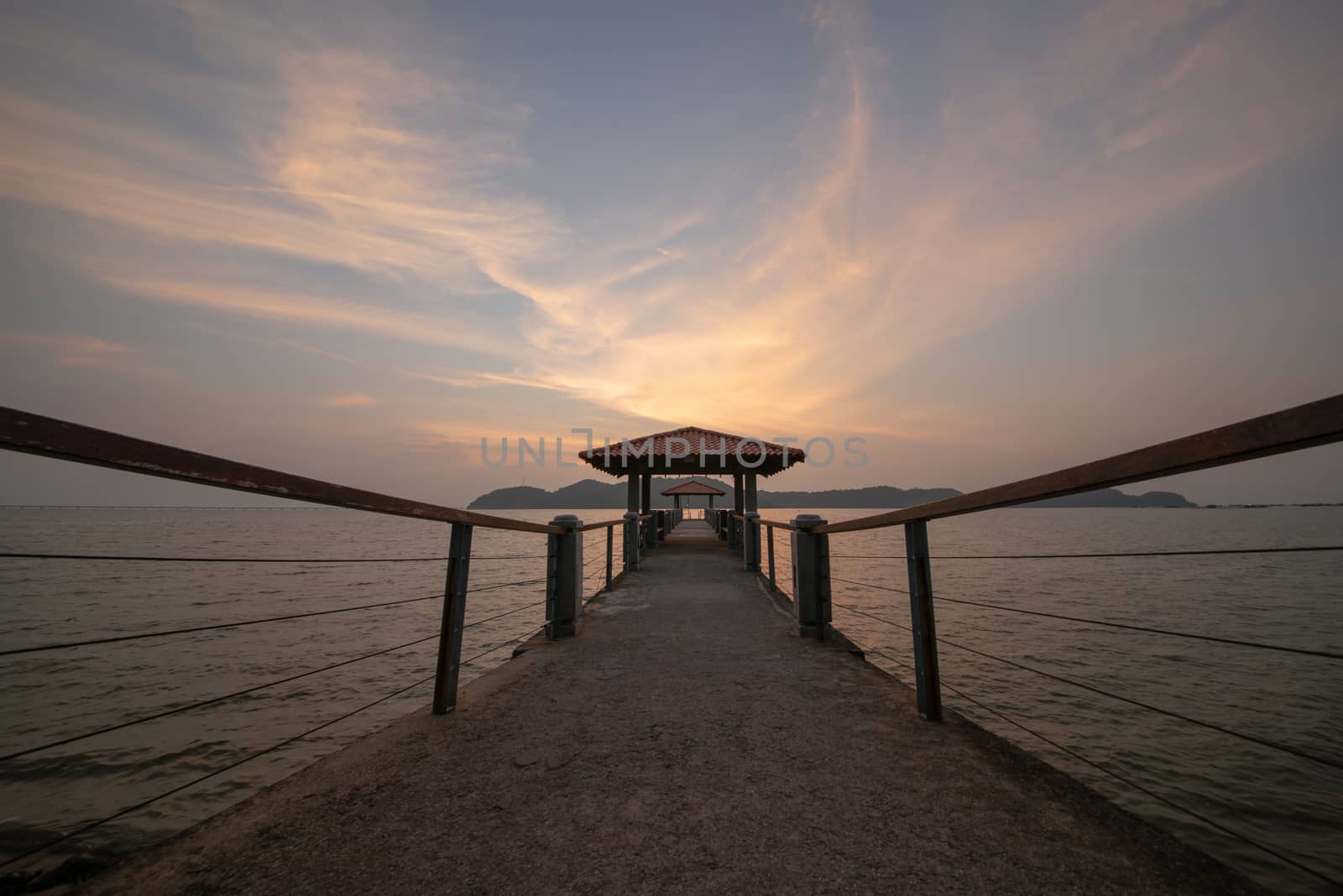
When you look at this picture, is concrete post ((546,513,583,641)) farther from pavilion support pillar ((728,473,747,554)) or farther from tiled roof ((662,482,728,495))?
tiled roof ((662,482,728,495))

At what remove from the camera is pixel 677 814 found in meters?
2.04

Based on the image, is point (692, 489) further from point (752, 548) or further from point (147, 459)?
point (147, 459)

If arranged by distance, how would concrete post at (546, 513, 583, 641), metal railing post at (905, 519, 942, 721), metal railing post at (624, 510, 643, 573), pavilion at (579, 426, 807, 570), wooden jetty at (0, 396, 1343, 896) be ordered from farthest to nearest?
pavilion at (579, 426, 807, 570), metal railing post at (624, 510, 643, 573), concrete post at (546, 513, 583, 641), metal railing post at (905, 519, 942, 721), wooden jetty at (0, 396, 1343, 896)

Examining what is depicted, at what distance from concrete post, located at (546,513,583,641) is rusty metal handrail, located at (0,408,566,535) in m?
2.82

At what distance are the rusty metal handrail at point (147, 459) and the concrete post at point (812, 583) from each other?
374 centimetres

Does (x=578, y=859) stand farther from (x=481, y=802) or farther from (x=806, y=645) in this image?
(x=806, y=645)

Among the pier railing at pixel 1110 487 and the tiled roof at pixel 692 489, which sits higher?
the tiled roof at pixel 692 489

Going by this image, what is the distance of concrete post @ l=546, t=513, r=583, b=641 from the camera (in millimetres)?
5082

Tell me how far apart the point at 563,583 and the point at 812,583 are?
232 cm

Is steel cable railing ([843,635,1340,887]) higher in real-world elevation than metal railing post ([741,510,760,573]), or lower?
lower

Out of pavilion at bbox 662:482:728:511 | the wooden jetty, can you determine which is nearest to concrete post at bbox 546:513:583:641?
the wooden jetty

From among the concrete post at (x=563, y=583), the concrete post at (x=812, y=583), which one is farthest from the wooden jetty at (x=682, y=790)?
the concrete post at (x=563, y=583)

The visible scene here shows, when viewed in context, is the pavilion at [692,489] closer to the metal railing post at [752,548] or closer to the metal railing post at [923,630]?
the metal railing post at [752,548]

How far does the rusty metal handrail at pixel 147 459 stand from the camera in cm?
135
